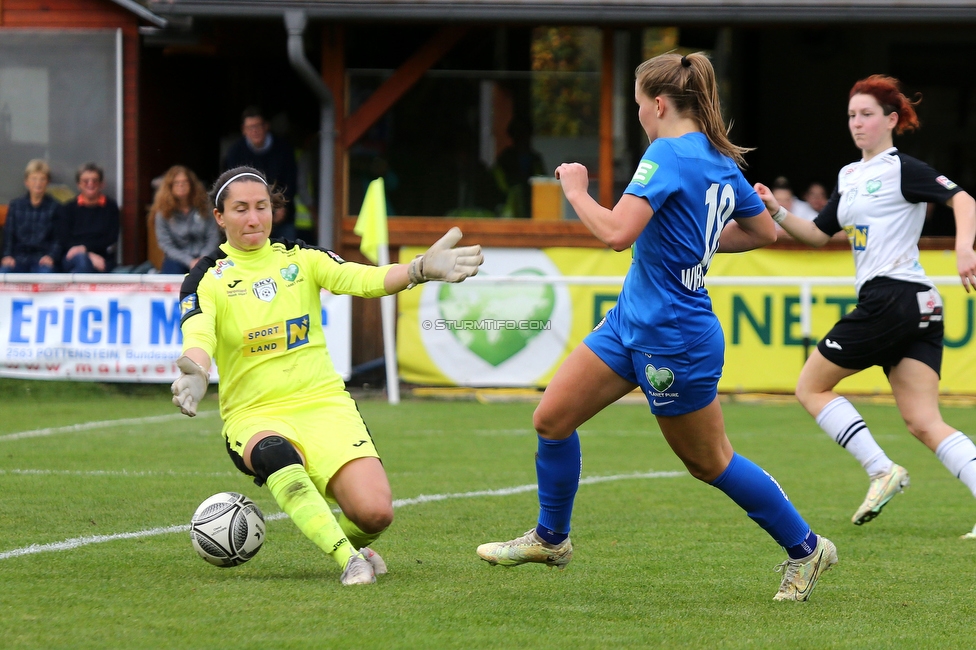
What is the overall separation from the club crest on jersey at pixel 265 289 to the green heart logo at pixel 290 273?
56 millimetres

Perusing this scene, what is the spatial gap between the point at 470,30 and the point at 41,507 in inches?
357

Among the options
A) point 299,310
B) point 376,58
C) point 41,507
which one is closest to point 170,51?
point 376,58

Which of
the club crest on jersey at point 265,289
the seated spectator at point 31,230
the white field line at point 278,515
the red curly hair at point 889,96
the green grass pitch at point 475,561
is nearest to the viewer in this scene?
the green grass pitch at point 475,561

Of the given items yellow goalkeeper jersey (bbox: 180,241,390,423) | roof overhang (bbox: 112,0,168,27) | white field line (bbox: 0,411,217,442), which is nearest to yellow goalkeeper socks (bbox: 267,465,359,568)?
yellow goalkeeper jersey (bbox: 180,241,390,423)

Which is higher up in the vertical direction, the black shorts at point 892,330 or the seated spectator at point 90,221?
the seated spectator at point 90,221

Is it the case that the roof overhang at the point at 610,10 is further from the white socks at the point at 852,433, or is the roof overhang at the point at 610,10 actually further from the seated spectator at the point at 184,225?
the white socks at the point at 852,433

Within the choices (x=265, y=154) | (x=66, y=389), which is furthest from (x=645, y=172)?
(x=265, y=154)

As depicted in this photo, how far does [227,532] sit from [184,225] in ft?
27.5

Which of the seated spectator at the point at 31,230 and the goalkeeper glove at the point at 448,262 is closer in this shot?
the goalkeeper glove at the point at 448,262

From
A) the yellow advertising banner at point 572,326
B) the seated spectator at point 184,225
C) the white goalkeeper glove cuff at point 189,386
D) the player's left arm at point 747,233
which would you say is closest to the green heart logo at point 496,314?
the yellow advertising banner at point 572,326

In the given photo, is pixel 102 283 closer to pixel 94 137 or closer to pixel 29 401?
pixel 29 401

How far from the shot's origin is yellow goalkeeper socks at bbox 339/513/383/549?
→ 16.8 feet

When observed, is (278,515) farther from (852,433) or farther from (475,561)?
(852,433)

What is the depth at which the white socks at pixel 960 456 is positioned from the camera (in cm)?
620
